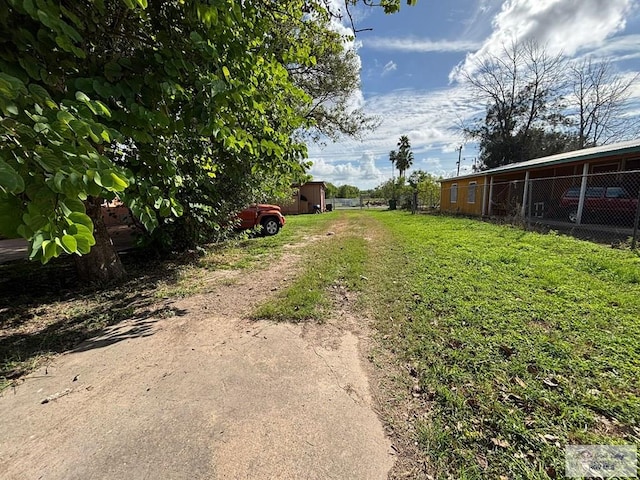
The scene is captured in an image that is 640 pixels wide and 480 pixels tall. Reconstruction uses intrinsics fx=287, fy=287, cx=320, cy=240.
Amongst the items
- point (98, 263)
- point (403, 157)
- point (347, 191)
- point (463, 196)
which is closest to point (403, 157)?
point (403, 157)

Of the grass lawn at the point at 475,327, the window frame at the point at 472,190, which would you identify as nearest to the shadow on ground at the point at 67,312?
the grass lawn at the point at 475,327

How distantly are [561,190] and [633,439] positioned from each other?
14.1 m

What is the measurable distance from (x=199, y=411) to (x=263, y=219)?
335 inches

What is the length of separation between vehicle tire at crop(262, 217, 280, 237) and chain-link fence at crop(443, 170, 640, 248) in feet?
28.1

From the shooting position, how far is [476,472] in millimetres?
1546

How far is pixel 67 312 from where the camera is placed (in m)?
3.69

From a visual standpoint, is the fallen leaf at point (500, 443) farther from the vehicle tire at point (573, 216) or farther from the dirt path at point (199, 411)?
the vehicle tire at point (573, 216)

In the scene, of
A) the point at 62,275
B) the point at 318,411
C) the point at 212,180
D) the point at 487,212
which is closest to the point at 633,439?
the point at 318,411

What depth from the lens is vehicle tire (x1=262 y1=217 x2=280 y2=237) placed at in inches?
405

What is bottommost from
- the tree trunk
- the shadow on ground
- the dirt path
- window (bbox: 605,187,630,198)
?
the dirt path

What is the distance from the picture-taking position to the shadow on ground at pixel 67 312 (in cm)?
285

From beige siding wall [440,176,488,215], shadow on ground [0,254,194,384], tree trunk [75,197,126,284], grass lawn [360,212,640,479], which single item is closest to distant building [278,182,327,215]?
beige siding wall [440,176,488,215]

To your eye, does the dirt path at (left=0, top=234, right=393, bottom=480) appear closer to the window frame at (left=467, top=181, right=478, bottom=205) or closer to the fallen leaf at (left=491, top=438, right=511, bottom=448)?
the fallen leaf at (left=491, top=438, right=511, bottom=448)

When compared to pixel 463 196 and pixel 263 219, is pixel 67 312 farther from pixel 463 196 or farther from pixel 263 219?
pixel 463 196
